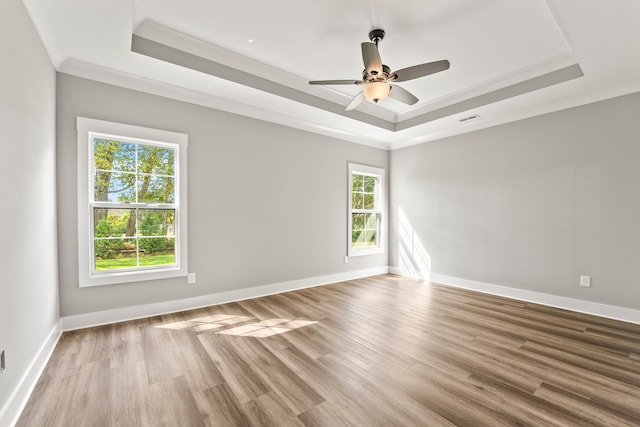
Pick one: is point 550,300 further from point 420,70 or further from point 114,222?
point 114,222

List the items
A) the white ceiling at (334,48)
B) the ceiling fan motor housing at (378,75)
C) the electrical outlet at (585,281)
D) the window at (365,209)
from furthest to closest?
the window at (365,209), the electrical outlet at (585,281), the ceiling fan motor housing at (378,75), the white ceiling at (334,48)

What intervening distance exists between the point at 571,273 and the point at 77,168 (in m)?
5.89

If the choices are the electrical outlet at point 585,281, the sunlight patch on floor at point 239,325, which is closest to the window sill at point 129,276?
the sunlight patch on floor at point 239,325

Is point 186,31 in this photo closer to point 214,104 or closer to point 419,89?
point 214,104

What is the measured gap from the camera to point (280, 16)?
2578 millimetres

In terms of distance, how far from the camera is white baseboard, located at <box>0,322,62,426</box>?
1.56 m

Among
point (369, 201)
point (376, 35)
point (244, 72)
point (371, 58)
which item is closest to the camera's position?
point (371, 58)

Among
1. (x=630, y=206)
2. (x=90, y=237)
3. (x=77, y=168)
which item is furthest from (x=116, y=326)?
(x=630, y=206)

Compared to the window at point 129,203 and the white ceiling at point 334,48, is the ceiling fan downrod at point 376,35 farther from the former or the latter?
the window at point 129,203

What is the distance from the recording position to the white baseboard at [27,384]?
5.13ft

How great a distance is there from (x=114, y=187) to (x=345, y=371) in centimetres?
306

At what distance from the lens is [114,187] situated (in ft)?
10.3

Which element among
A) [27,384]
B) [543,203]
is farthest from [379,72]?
[27,384]

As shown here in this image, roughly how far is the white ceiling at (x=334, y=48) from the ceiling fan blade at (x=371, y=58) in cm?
38
